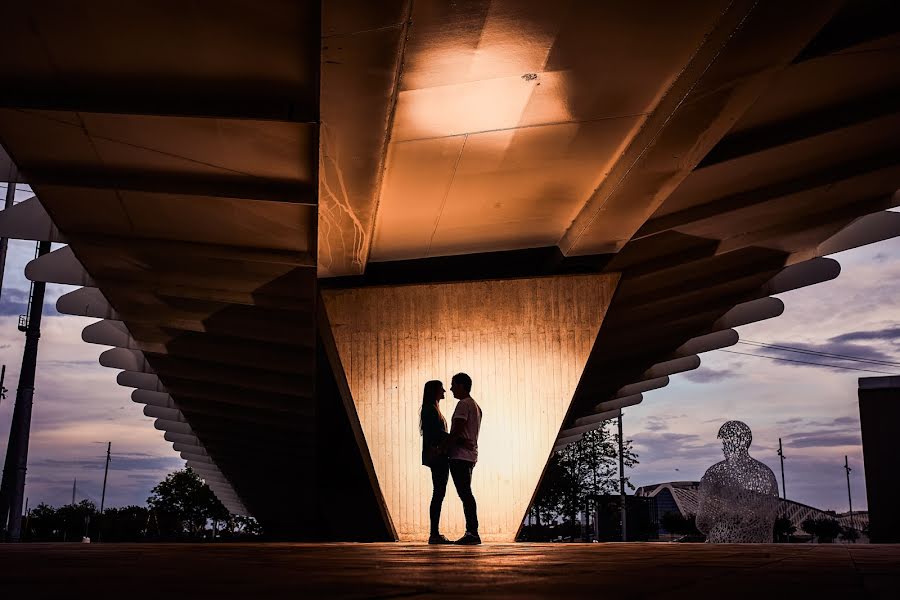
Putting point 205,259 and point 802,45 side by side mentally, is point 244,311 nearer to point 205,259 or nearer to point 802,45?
point 205,259

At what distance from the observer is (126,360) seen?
78.2ft

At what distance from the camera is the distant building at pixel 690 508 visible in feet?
119

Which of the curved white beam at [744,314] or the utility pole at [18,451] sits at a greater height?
the curved white beam at [744,314]

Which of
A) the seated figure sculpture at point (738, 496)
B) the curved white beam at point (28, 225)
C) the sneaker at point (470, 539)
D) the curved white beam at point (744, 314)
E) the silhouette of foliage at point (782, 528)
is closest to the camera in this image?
the sneaker at point (470, 539)

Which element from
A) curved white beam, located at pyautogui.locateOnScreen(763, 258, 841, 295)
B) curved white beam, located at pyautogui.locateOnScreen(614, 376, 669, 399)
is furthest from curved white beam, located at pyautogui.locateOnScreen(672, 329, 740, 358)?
curved white beam, located at pyautogui.locateOnScreen(763, 258, 841, 295)

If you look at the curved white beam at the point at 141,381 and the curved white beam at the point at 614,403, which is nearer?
the curved white beam at the point at 141,381

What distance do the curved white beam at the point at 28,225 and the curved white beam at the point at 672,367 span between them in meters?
19.2

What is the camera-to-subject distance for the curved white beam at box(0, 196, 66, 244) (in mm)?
13297

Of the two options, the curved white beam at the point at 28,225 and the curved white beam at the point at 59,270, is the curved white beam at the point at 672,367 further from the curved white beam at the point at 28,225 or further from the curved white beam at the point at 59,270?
the curved white beam at the point at 28,225

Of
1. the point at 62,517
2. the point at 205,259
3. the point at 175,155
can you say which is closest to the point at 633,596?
the point at 175,155

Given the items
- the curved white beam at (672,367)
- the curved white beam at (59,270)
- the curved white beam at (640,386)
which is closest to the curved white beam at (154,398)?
the curved white beam at (59,270)

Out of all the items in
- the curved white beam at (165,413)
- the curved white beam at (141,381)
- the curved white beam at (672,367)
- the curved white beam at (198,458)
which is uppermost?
the curved white beam at (672,367)

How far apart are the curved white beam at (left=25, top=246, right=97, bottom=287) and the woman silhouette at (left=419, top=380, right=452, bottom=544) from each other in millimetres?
8791

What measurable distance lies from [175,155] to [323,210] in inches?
69.6
